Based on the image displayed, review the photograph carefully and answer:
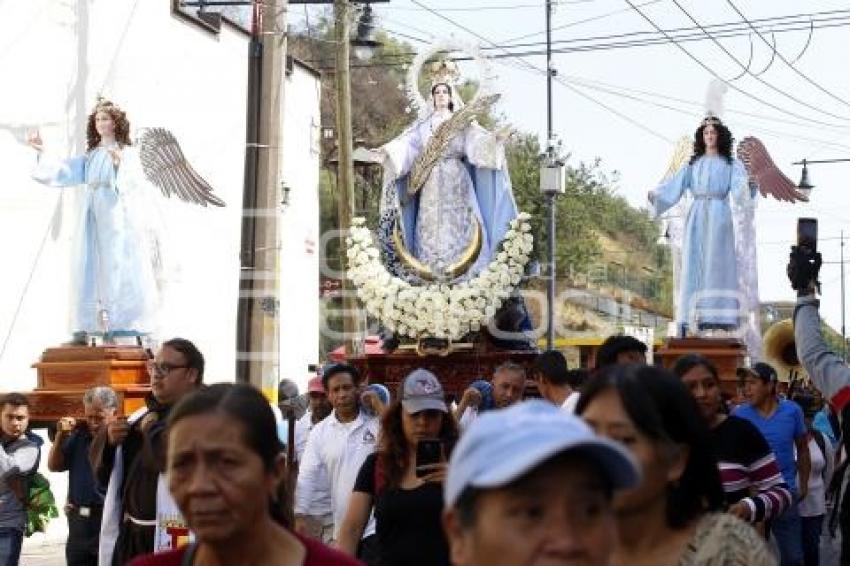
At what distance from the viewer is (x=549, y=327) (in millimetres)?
22359

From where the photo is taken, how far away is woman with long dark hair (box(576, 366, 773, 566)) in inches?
153

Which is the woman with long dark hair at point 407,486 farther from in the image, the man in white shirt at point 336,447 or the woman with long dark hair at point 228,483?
the woman with long dark hair at point 228,483

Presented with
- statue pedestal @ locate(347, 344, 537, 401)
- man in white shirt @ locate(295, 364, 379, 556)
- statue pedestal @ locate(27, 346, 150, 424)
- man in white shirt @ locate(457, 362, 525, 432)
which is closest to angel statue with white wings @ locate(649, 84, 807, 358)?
statue pedestal @ locate(347, 344, 537, 401)

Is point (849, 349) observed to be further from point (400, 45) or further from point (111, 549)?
point (111, 549)

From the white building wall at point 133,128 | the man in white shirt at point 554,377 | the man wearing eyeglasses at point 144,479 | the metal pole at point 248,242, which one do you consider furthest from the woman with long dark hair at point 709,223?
the white building wall at point 133,128

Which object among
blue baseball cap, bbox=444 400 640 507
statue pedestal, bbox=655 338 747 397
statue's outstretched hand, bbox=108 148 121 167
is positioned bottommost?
blue baseball cap, bbox=444 400 640 507

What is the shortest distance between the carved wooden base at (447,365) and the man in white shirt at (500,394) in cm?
329

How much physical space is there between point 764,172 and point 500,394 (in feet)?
20.4

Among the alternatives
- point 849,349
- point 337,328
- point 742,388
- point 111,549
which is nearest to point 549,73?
point 337,328

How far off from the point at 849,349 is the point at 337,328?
230 ft

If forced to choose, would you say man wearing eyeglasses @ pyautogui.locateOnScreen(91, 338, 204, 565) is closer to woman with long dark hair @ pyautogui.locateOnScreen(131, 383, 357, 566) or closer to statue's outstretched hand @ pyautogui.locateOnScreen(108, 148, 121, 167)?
woman with long dark hair @ pyautogui.locateOnScreen(131, 383, 357, 566)

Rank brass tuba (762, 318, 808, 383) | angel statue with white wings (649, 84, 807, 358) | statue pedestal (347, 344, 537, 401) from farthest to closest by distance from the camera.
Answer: brass tuba (762, 318, 808, 383)
angel statue with white wings (649, 84, 807, 358)
statue pedestal (347, 344, 537, 401)

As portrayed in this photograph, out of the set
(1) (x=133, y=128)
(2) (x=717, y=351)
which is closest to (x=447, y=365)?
(2) (x=717, y=351)

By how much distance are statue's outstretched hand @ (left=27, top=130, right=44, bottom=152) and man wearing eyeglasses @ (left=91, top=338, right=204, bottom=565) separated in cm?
1349
